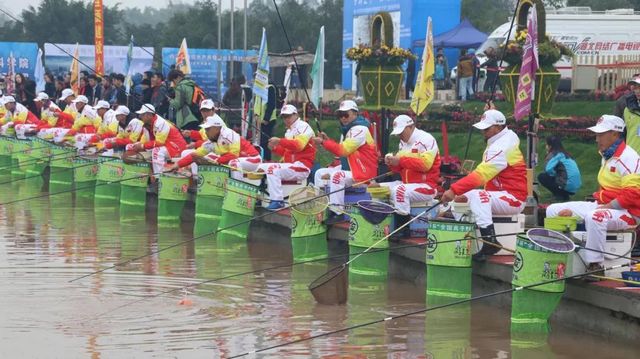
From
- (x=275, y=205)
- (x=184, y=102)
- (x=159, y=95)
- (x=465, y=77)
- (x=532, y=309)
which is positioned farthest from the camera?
(x=465, y=77)

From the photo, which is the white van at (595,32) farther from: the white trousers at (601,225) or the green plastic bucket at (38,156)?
the white trousers at (601,225)

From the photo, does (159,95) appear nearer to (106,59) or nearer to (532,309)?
(532,309)

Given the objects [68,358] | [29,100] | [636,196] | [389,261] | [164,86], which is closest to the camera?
[68,358]

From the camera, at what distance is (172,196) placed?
65.5 ft

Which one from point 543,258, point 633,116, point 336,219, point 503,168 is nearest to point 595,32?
point 336,219

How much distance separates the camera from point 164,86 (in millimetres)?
25250

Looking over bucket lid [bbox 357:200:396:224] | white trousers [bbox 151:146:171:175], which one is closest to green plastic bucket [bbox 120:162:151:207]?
white trousers [bbox 151:146:171:175]

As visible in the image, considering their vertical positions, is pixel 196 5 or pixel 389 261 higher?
pixel 196 5

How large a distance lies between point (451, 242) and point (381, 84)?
833 centimetres

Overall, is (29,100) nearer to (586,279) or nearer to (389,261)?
(389,261)

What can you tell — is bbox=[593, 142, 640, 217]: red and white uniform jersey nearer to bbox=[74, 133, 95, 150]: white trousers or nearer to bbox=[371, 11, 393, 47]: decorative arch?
bbox=[371, 11, 393, 47]: decorative arch

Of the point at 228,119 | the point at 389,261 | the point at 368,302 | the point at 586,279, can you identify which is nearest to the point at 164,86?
the point at 228,119

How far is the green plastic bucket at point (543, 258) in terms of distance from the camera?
11.3 m

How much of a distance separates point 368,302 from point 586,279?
2.64m
